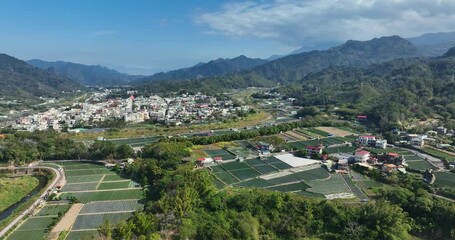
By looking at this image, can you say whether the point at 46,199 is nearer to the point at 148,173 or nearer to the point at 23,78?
the point at 148,173

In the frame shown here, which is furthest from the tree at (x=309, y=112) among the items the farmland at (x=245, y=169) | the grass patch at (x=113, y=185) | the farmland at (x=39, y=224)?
the farmland at (x=39, y=224)

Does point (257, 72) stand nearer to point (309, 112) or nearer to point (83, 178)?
point (309, 112)

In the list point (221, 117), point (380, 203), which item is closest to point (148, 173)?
point (380, 203)

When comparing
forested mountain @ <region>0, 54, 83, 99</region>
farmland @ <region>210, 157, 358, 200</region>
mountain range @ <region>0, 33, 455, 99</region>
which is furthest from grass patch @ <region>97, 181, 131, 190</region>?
forested mountain @ <region>0, 54, 83, 99</region>

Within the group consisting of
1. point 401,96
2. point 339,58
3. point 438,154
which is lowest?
point 438,154

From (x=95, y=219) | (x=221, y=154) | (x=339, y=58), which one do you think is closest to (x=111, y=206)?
(x=95, y=219)

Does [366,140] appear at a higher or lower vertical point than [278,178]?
lower

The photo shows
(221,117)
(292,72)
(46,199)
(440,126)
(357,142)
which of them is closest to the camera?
(46,199)
